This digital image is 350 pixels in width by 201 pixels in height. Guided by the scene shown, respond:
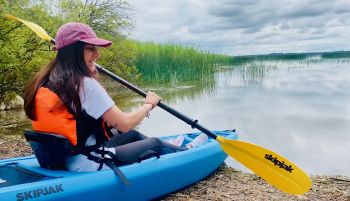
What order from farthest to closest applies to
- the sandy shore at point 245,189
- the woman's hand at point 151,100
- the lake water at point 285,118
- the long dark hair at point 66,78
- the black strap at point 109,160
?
1. the lake water at point 285,118
2. the sandy shore at point 245,189
3. the woman's hand at point 151,100
4. the black strap at point 109,160
5. the long dark hair at point 66,78

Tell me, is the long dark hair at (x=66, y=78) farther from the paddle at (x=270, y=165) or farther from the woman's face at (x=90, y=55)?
the paddle at (x=270, y=165)

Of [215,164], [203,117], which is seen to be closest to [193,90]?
[203,117]

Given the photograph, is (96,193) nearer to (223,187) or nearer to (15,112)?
(223,187)

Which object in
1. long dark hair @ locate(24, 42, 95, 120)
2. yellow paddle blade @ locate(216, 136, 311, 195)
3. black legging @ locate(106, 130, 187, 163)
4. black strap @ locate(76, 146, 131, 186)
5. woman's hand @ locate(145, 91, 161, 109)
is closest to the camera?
long dark hair @ locate(24, 42, 95, 120)

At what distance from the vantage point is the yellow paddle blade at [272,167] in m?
3.26

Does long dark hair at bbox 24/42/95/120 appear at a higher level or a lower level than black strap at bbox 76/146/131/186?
higher

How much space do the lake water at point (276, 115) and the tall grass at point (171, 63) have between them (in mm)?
940

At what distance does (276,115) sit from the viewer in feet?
26.5

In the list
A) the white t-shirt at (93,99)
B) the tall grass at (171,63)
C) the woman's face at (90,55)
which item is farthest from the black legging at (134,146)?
the tall grass at (171,63)

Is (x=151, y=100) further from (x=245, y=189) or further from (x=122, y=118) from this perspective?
(x=245, y=189)

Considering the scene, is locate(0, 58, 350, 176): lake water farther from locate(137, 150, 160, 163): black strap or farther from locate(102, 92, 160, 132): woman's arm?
locate(102, 92, 160, 132): woman's arm

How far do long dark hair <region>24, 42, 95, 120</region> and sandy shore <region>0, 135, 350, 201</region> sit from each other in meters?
1.33

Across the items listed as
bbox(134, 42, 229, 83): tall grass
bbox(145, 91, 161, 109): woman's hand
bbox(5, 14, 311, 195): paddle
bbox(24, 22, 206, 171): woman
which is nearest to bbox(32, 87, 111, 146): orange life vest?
bbox(24, 22, 206, 171): woman

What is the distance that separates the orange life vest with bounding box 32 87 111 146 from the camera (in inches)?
96.1
